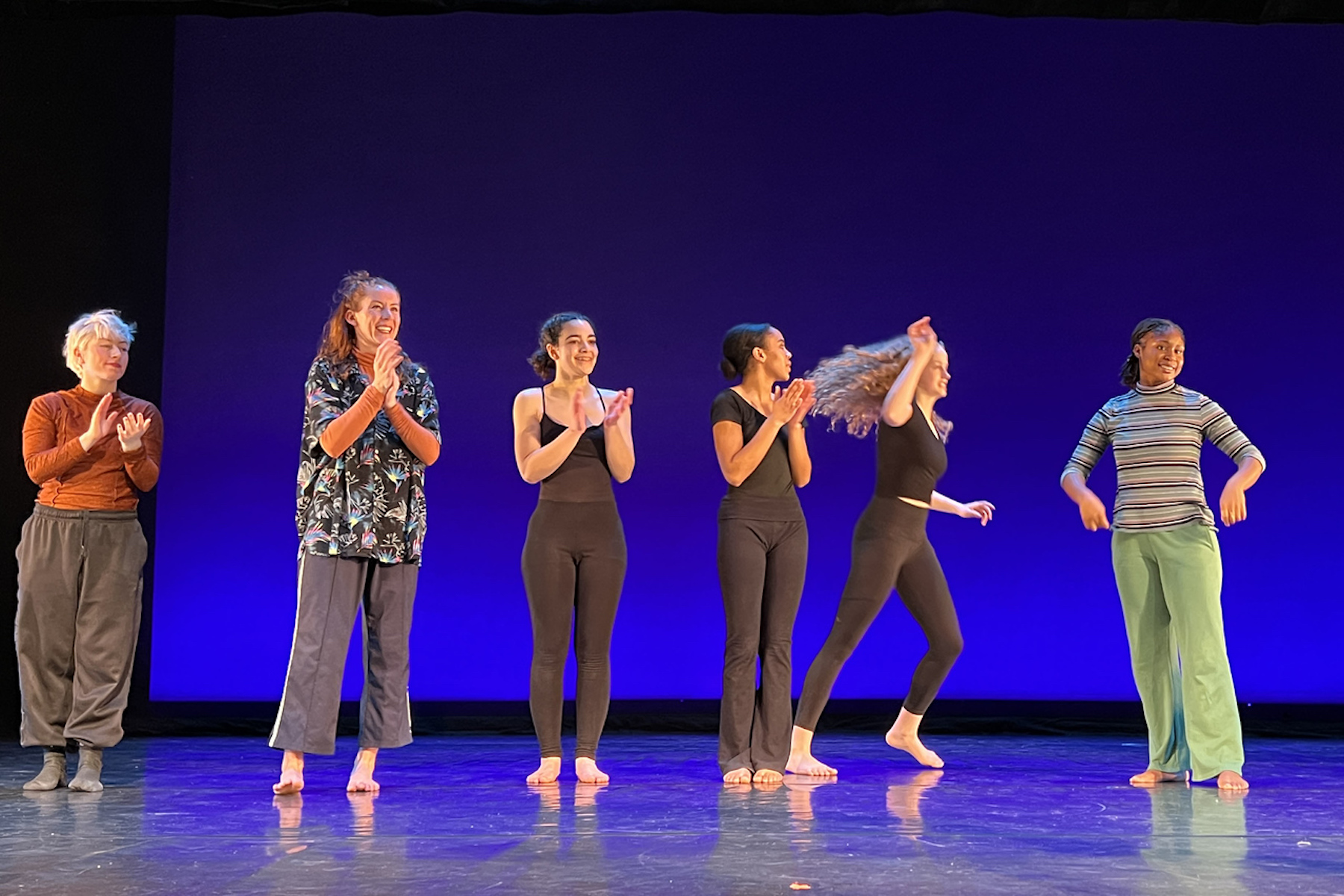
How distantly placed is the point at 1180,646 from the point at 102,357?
11.0 feet

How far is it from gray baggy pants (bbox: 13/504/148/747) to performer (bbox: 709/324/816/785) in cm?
178

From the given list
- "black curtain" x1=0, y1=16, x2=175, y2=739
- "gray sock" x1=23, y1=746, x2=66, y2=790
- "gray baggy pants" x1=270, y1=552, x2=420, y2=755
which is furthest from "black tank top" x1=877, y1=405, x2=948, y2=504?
"black curtain" x1=0, y1=16, x2=175, y2=739

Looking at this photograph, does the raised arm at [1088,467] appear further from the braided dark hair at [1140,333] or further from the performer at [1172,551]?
the braided dark hair at [1140,333]

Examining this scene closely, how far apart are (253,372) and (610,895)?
4.12 meters

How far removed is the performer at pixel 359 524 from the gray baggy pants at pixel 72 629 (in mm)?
581

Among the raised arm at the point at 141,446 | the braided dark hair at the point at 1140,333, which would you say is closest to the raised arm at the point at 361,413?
the raised arm at the point at 141,446

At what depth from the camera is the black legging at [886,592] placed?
4.40m

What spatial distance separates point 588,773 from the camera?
4.07 metres

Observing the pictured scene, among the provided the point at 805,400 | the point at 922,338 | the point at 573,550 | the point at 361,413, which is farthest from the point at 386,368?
the point at 922,338

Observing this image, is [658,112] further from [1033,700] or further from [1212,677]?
[1212,677]

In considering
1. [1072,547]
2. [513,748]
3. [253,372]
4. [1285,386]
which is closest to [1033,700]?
[1072,547]

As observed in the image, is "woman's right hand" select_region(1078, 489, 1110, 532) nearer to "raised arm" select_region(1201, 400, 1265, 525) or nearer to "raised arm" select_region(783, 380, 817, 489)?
"raised arm" select_region(1201, 400, 1265, 525)

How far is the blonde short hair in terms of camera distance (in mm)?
4070

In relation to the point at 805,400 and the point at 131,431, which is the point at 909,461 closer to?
the point at 805,400
